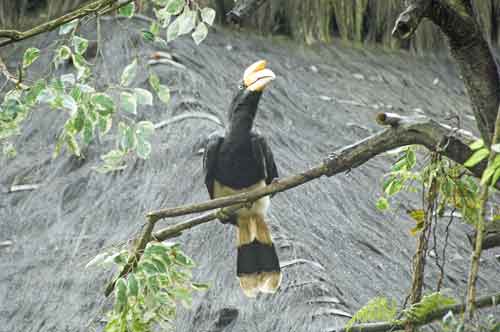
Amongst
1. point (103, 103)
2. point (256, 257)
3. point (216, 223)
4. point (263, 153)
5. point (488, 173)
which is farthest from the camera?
point (216, 223)

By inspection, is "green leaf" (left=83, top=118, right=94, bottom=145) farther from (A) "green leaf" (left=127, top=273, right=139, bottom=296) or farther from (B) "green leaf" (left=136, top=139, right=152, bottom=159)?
(A) "green leaf" (left=127, top=273, right=139, bottom=296)

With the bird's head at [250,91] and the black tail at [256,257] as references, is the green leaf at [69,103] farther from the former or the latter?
the black tail at [256,257]

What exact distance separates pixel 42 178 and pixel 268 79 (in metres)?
1.65

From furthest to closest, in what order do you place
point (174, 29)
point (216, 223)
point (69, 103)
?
point (216, 223) < point (174, 29) < point (69, 103)

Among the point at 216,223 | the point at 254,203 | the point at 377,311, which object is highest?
the point at 377,311

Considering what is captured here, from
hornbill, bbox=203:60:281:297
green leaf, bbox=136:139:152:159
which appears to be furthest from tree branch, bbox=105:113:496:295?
hornbill, bbox=203:60:281:297

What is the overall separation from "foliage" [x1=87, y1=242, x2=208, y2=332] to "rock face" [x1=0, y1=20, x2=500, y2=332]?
83 cm

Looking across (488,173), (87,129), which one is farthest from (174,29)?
(488,173)

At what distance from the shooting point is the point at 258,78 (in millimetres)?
2535

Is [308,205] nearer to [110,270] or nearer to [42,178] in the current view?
[110,270]

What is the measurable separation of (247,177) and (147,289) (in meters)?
0.68

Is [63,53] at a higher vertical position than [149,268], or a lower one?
higher

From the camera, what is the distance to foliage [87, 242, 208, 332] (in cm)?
201

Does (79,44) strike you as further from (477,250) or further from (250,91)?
(477,250)
